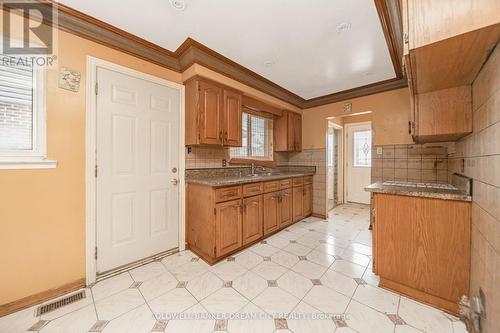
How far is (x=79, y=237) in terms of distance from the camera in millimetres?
1807

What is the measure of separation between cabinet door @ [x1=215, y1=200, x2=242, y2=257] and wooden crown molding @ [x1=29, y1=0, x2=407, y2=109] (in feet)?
5.79

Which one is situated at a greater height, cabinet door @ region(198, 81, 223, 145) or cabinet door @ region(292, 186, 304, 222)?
cabinet door @ region(198, 81, 223, 145)

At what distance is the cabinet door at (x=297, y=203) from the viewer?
11.6 feet

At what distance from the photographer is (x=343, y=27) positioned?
6.13 feet

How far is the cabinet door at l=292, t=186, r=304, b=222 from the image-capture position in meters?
3.52

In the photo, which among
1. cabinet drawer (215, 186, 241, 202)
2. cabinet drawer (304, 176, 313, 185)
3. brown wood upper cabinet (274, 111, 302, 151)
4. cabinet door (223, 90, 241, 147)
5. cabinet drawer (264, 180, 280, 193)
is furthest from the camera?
brown wood upper cabinet (274, 111, 302, 151)

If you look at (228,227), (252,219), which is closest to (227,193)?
(228,227)

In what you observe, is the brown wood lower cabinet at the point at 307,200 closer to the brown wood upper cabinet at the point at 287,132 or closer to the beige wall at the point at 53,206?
the brown wood upper cabinet at the point at 287,132

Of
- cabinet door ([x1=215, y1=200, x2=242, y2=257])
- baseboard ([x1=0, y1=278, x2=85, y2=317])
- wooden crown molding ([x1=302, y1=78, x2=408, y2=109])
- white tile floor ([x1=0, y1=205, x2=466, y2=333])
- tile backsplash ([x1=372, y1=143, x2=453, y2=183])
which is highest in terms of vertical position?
wooden crown molding ([x1=302, y1=78, x2=408, y2=109])

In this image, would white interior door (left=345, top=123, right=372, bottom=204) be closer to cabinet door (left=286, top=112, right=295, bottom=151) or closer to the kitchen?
cabinet door (left=286, top=112, right=295, bottom=151)

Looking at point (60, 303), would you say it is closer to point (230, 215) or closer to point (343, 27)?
point (230, 215)

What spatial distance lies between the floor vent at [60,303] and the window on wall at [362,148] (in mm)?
5676

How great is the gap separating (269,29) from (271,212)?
2.34 metres

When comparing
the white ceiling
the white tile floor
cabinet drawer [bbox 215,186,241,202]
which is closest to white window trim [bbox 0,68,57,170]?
the white ceiling
